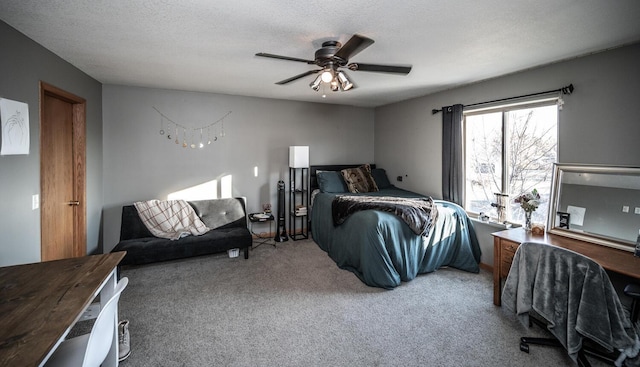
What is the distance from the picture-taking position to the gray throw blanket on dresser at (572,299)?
5.47 ft

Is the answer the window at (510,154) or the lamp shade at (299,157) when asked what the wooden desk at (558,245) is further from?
Answer: the lamp shade at (299,157)

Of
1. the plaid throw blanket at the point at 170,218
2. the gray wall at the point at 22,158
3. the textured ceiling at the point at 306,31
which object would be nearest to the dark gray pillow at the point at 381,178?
the textured ceiling at the point at 306,31

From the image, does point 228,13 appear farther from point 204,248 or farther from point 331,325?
point 204,248

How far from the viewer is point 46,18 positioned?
199cm

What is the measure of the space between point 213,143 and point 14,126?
7.94 feet

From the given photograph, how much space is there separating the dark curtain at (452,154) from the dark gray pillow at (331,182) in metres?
1.54

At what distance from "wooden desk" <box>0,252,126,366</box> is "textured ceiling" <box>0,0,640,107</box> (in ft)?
5.35

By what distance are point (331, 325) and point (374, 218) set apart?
3.91 feet

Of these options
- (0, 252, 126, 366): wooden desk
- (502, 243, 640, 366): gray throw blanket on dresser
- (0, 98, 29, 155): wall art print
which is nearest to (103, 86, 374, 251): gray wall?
(0, 98, 29, 155): wall art print

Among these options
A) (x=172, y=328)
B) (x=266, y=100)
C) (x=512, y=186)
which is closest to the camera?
(x=172, y=328)

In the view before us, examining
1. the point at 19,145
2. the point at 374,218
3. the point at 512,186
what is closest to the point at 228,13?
the point at 19,145

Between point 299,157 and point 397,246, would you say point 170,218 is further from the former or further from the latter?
point 397,246

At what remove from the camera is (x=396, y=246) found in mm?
3072

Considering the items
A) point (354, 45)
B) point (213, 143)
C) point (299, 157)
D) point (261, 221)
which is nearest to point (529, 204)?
point (354, 45)
